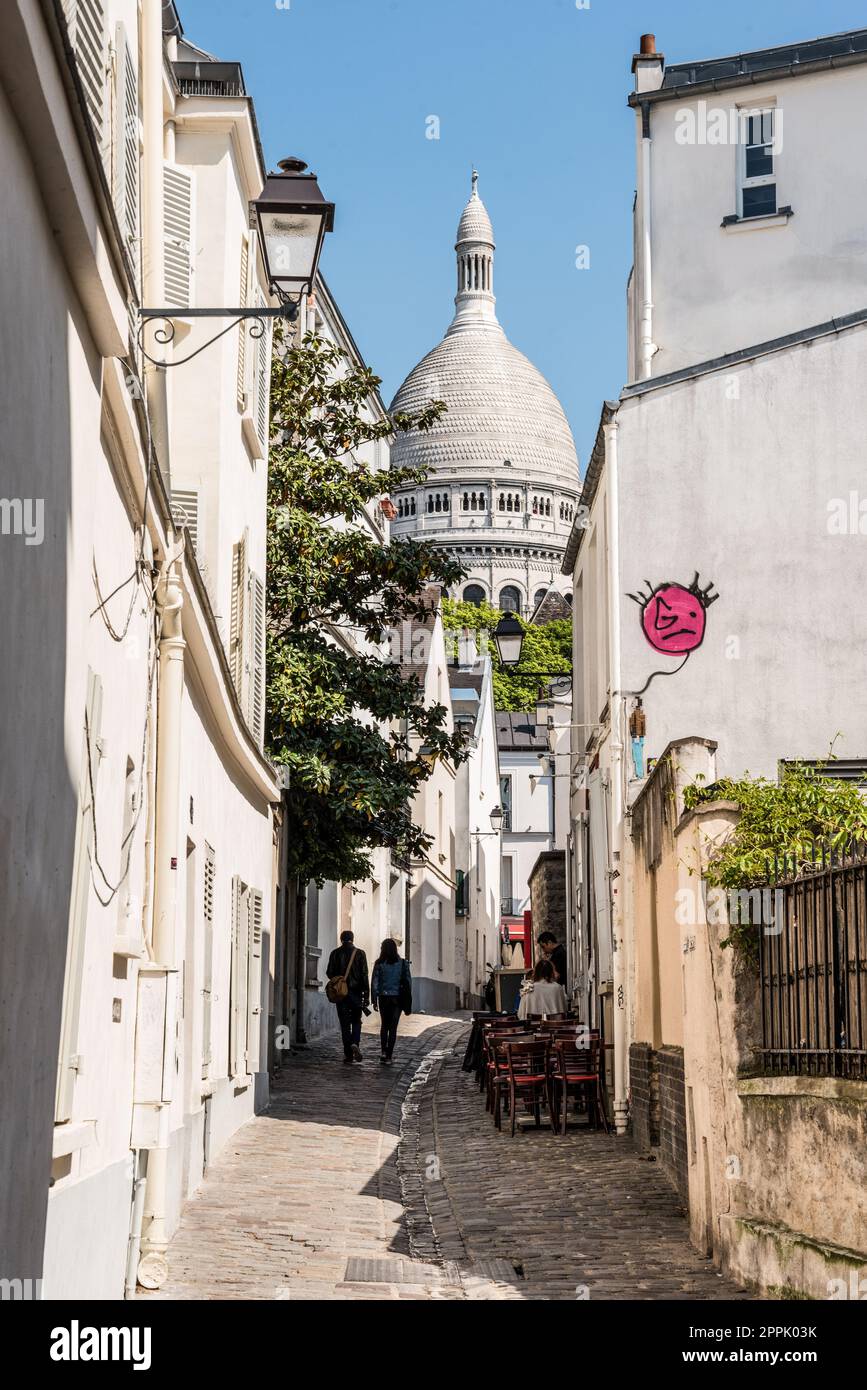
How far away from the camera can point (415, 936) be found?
1565 inches

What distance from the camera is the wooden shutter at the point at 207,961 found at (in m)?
12.6

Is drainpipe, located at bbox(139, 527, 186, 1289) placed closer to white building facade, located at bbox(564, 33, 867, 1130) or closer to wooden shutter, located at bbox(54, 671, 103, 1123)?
wooden shutter, located at bbox(54, 671, 103, 1123)

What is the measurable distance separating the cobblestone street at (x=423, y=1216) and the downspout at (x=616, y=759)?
2.78ft

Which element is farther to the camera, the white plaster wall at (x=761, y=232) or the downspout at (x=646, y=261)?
the downspout at (x=646, y=261)

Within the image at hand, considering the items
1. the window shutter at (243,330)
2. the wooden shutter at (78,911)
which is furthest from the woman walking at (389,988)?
the wooden shutter at (78,911)

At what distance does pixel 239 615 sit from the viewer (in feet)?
52.3

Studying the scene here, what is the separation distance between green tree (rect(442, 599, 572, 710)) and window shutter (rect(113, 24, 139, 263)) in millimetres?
86908

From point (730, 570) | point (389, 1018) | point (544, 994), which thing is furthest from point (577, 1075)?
point (389, 1018)

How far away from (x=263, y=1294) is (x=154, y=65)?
6.27 metres

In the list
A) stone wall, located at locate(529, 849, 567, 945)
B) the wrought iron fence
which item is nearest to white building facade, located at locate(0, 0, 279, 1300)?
the wrought iron fence

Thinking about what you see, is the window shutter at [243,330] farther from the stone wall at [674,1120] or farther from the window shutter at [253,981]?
the stone wall at [674,1120]

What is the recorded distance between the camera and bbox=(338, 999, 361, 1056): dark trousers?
21.5 meters

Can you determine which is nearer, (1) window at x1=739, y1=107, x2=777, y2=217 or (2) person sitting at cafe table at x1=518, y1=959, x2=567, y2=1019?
(1) window at x1=739, y1=107, x2=777, y2=217
